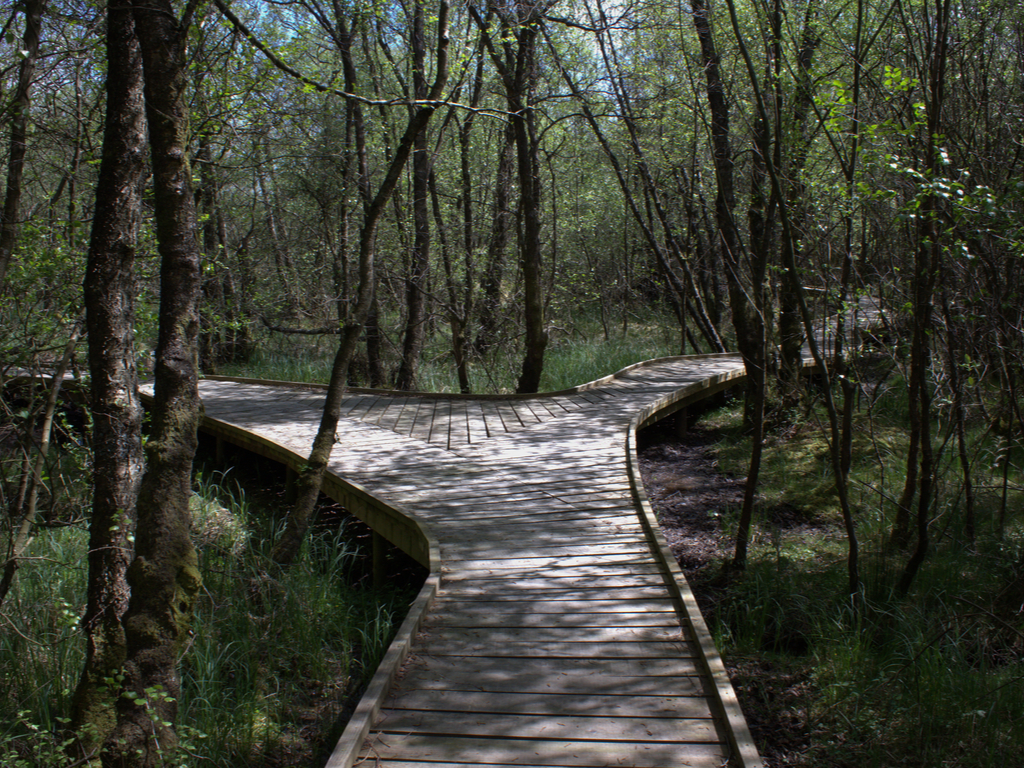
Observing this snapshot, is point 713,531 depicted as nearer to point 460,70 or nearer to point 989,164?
point 989,164

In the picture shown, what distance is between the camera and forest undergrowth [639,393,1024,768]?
3406 millimetres

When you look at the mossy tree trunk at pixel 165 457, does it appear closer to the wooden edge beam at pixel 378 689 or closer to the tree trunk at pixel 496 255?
the wooden edge beam at pixel 378 689

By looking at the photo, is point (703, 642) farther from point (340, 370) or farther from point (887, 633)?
point (340, 370)

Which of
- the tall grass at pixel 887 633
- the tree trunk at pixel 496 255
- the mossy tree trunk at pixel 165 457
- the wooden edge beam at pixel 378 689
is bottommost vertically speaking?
the tall grass at pixel 887 633

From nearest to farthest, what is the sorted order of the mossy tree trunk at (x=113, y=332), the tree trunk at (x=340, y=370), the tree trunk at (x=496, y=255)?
the mossy tree trunk at (x=113, y=332) < the tree trunk at (x=340, y=370) < the tree trunk at (x=496, y=255)

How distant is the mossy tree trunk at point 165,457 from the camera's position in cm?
288

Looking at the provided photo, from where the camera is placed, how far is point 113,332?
3162 millimetres

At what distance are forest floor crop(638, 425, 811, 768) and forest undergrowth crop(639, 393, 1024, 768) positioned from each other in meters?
0.01

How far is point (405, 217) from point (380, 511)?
7.39 m

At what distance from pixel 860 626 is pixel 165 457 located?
3887mm

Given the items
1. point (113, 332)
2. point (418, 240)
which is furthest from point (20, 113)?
point (418, 240)

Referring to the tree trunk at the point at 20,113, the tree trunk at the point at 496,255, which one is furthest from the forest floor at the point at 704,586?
the tree trunk at the point at 496,255

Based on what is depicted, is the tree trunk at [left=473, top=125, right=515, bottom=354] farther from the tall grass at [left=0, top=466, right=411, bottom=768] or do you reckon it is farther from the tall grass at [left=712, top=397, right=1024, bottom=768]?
the tall grass at [left=0, top=466, right=411, bottom=768]

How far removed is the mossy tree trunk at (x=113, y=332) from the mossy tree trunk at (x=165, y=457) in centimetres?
12
